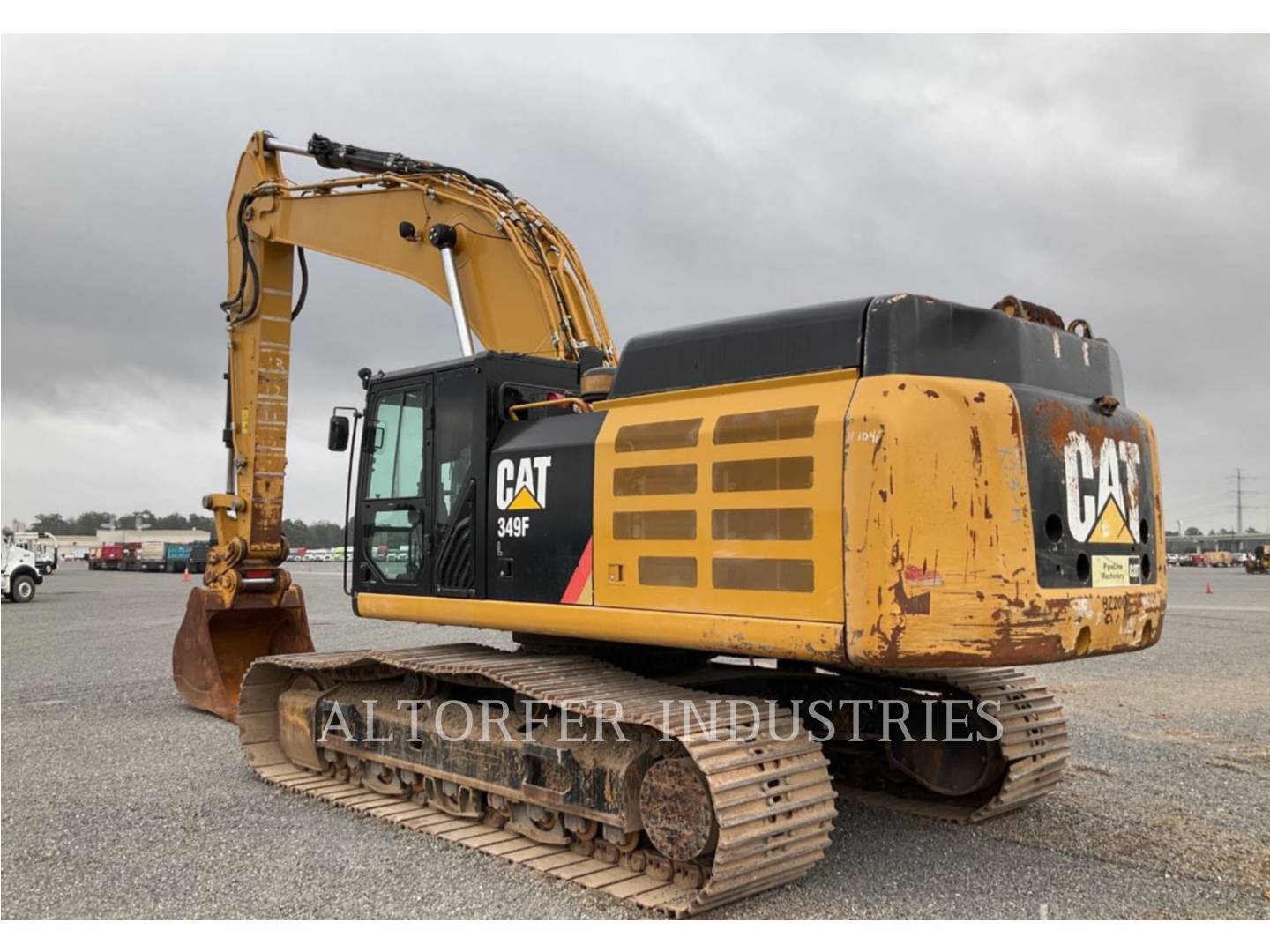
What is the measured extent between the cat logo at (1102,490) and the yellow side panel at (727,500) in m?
1.26

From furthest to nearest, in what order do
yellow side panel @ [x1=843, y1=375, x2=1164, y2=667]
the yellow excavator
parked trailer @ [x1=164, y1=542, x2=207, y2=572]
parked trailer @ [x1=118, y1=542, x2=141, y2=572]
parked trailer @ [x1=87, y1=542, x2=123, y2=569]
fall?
parked trailer @ [x1=87, y1=542, x2=123, y2=569]
parked trailer @ [x1=118, y1=542, x2=141, y2=572]
parked trailer @ [x1=164, y1=542, x2=207, y2=572]
the yellow excavator
yellow side panel @ [x1=843, y1=375, x2=1164, y2=667]

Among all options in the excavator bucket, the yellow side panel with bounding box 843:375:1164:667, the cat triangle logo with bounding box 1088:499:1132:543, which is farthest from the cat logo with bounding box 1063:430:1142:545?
the excavator bucket

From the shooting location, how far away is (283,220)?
10469mm

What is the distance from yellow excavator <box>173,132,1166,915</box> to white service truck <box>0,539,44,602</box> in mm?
25042

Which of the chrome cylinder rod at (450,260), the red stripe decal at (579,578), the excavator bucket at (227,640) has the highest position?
the chrome cylinder rod at (450,260)

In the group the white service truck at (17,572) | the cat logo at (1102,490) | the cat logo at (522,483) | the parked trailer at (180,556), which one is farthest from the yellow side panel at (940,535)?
the parked trailer at (180,556)

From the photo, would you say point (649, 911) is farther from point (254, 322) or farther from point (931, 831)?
point (254, 322)

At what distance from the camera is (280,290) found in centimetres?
1091

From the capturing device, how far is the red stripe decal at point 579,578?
6.14 meters

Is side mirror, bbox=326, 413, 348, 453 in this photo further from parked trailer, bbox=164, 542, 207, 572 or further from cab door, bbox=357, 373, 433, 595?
parked trailer, bbox=164, 542, 207, 572

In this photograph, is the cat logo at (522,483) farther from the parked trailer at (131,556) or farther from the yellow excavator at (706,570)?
the parked trailer at (131,556)

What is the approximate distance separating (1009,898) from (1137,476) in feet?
7.81

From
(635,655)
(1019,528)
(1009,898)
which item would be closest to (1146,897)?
(1009,898)

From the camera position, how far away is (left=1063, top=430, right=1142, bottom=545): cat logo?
17.5 feet
